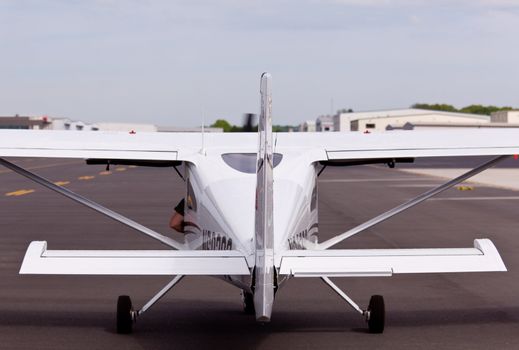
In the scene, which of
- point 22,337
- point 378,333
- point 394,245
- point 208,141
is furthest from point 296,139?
point 394,245

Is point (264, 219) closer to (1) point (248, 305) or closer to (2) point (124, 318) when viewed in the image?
(2) point (124, 318)

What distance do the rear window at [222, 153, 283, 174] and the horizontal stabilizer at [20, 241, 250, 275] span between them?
1908 mm

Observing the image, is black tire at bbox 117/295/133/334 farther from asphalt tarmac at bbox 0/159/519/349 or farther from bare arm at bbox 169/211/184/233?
bare arm at bbox 169/211/184/233

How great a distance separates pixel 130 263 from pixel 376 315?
3280 millimetres

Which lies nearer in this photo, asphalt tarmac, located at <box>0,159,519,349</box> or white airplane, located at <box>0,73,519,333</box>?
white airplane, located at <box>0,73,519,333</box>

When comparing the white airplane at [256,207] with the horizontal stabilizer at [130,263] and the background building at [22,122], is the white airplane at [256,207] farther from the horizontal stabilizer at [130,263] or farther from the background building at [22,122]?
the background building at [22,122]

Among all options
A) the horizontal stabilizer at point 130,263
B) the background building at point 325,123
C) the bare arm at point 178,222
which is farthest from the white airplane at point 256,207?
the background building at point 325,123

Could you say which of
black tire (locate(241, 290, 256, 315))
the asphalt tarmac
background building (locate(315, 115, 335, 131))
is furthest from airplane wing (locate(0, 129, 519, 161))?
background building (locate(315, 115, 335, 131))

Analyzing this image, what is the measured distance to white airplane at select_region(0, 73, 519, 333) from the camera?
7.51 m

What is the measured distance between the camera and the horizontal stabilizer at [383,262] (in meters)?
7.49

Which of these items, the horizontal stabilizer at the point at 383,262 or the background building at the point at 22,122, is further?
the background building at the point at 22,122

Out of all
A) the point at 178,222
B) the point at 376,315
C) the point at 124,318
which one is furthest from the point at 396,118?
the point at 124,318

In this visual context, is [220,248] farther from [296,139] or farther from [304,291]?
[304,291]

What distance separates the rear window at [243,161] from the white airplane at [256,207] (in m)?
0.01
